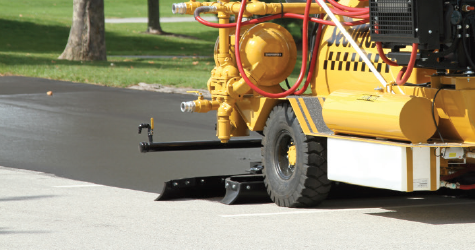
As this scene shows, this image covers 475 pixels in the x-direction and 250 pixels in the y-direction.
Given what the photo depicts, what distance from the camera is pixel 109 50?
34.8m

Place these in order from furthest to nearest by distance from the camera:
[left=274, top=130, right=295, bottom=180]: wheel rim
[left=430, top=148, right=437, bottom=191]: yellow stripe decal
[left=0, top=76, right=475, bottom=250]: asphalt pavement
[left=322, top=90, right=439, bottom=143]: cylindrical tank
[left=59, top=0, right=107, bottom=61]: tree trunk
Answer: [left=59, top=0, right=107, bottom=61]: tree trunk
[left=274, top=130, right=295, bottom=180]: wheel rim
[left=430, top=148, right=437, bottom=191]: yellow stripe decal
[left=322, top=90, right=439, bottom=143]: cylindrical tank
[left=0, top=76, right=475, bottom=250]: asphalt pavement

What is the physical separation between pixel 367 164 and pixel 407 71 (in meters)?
0.83

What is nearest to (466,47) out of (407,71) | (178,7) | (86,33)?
(407,71)

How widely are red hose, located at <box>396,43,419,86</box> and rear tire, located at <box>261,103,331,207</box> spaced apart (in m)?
0.95

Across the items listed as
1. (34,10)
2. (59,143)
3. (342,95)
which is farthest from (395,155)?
(34,10)

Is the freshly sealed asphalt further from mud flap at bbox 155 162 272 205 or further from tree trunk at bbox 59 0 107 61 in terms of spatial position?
tree trunk at bbox 59 0 107 61

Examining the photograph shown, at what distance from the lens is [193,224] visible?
743 centimetres

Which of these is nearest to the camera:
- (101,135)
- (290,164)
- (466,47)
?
(466,47)

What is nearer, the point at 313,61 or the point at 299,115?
the point at 299,115

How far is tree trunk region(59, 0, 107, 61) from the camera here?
27.5m

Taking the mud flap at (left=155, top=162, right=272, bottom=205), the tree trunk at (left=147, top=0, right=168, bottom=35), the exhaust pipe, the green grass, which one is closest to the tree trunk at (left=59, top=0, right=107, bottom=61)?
the green grass

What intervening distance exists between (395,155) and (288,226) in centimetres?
105

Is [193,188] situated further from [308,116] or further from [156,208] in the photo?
[308,116]

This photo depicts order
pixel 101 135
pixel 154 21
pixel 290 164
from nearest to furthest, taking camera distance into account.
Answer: pixel 290 164, pixel 101 135, pixel 154 21
